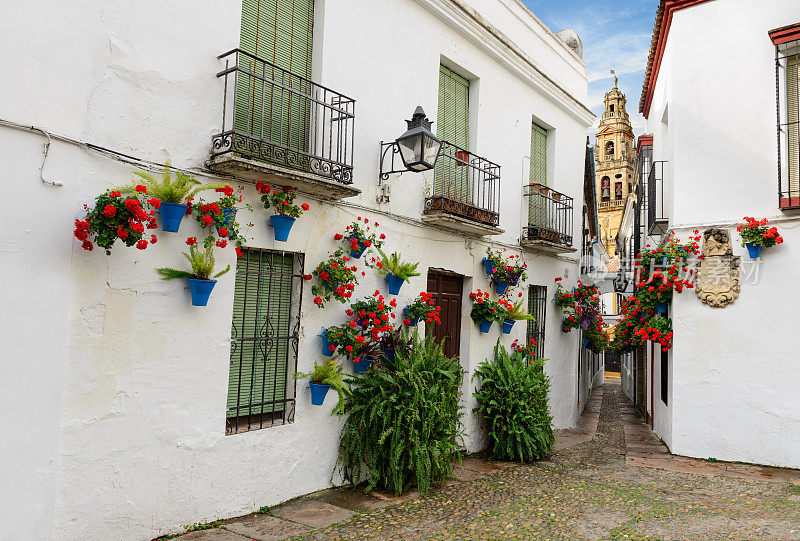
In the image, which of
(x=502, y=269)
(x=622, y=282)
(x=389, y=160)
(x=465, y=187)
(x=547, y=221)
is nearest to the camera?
(x=389, y=160)

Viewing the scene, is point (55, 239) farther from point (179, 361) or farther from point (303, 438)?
point (303, 438)

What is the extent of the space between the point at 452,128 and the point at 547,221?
9.03 feet

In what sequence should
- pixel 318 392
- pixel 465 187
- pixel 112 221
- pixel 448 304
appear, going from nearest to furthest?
pixel 112 221, pixel 318 392, pixel 448 304, pixel 465 187

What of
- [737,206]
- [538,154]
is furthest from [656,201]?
[538,154]

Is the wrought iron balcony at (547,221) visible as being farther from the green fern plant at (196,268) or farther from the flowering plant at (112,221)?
the flowering plant at (112,221)

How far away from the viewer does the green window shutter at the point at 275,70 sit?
5363 mm

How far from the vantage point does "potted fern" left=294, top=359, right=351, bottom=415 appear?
18.4ft

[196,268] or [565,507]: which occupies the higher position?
[196,268]

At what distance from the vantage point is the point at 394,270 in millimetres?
6535

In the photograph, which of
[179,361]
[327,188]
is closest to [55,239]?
[179,361]

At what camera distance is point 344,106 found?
618 cm

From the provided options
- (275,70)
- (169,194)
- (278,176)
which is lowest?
(169,194)

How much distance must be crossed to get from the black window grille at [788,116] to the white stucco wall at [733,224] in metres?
0.11

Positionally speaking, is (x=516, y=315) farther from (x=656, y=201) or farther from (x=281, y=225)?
(x=281, y=225)
